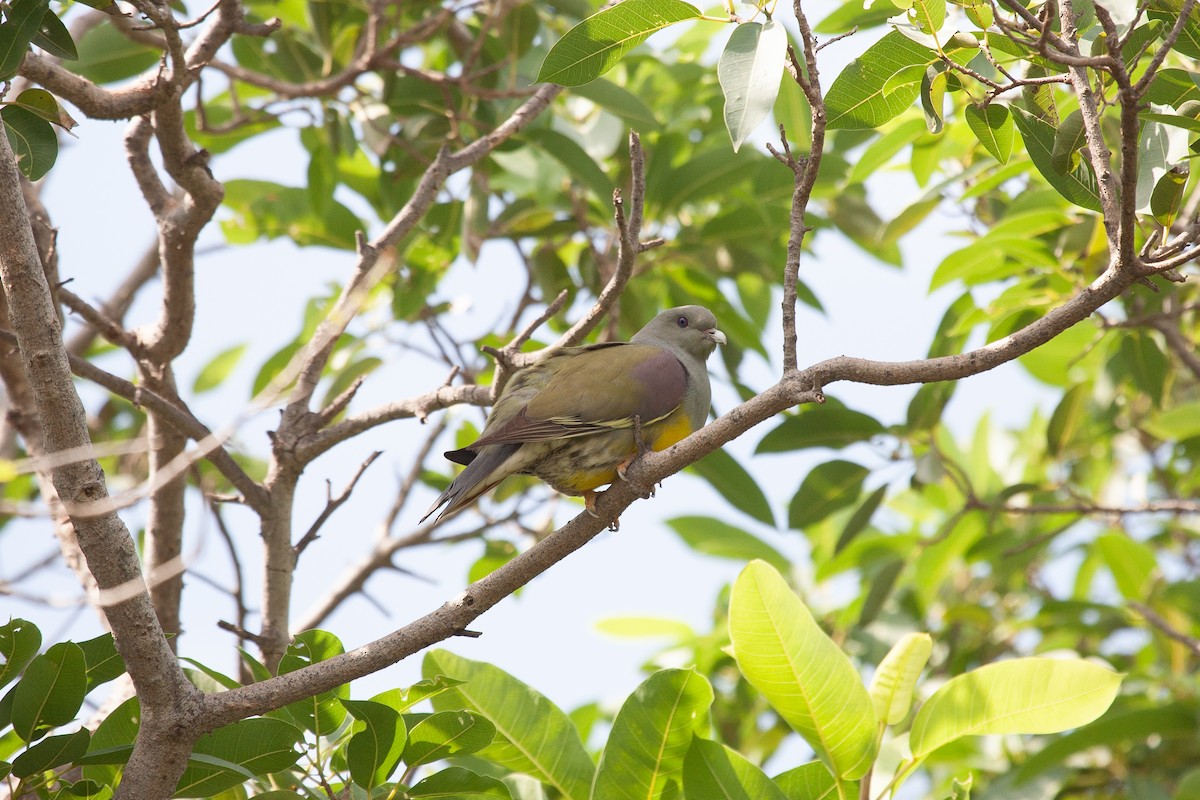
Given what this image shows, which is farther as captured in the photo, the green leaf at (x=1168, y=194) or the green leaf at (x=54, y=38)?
the green leaf at (x=54, y=38)

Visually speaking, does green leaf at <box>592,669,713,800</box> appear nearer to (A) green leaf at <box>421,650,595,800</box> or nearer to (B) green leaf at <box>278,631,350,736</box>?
(A) green leaf at <box>421,650,595,800</box>

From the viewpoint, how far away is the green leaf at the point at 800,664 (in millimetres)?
2590

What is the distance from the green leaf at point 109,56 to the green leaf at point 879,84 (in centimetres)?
308

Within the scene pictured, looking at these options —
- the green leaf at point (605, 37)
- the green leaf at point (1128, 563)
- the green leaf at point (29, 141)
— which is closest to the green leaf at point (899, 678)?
the green leaf at point (605, 37)

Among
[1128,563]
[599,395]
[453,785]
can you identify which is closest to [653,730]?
[453,785]

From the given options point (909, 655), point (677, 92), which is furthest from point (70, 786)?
point (677, 92)

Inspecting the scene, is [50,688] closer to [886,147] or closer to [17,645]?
[17,645]

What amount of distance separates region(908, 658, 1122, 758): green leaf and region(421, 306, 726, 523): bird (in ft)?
3.47

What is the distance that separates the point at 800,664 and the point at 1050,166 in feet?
4.10

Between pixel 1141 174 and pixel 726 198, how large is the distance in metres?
2.69

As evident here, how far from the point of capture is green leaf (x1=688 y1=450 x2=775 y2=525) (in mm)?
4449

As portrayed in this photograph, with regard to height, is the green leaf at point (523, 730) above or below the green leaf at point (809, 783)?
above

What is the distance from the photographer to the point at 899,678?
9.04 ft

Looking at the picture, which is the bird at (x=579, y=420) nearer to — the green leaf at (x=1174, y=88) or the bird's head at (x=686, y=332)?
the bird's head at (x=686, y=332)
